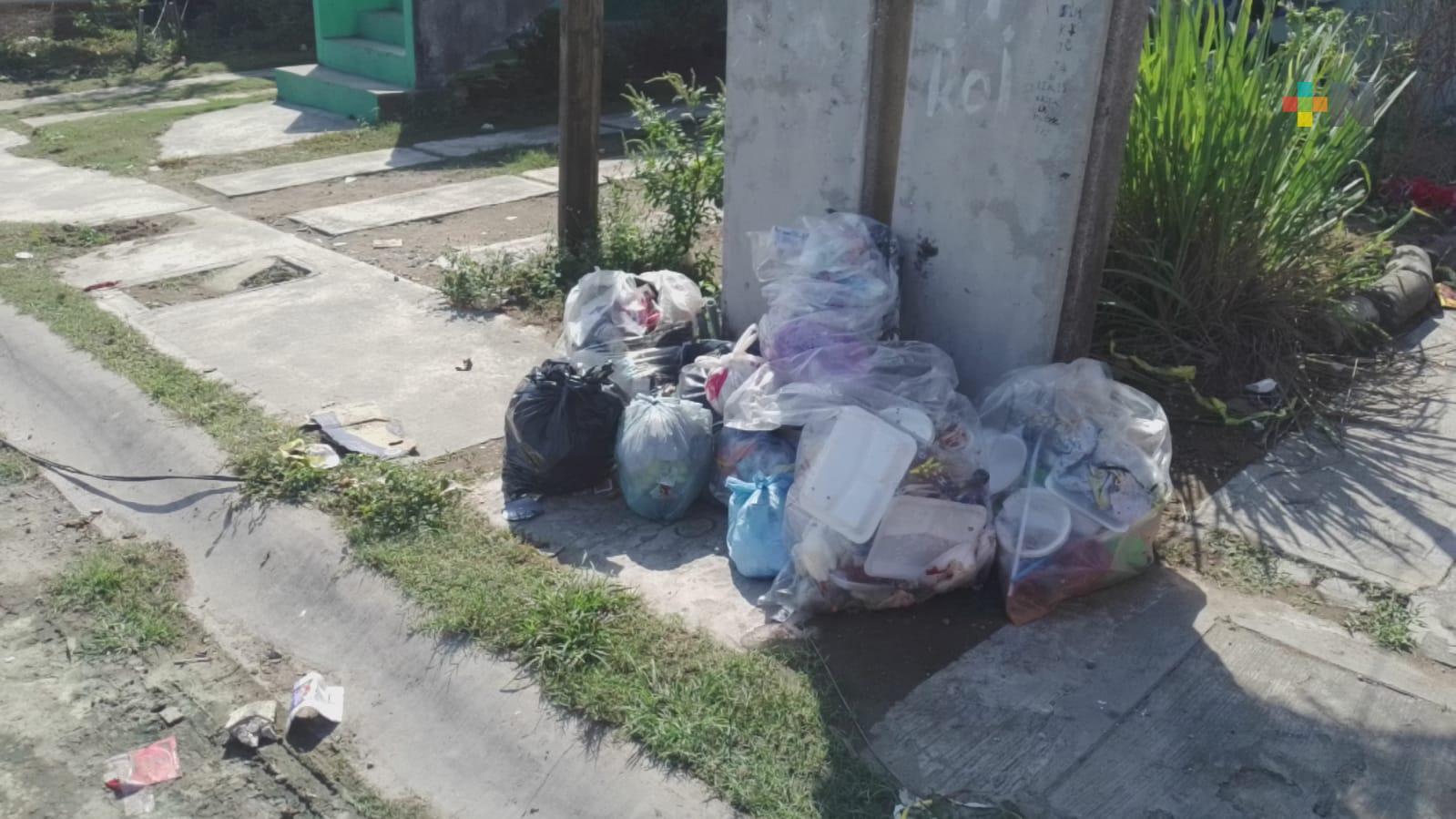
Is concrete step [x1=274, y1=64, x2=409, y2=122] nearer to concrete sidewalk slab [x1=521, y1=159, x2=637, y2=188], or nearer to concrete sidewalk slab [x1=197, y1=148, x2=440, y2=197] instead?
concrete sidewalk slab [x1=197, y1=148, x2=440, y2=197]

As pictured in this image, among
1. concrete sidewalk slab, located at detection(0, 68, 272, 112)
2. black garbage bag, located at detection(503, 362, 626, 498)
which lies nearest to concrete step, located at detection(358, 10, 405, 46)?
concrete sidewalk slab, located at detection(0, 68, 272, 112)

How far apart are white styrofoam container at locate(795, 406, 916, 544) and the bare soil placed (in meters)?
1.29

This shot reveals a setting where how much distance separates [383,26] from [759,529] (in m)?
9.69

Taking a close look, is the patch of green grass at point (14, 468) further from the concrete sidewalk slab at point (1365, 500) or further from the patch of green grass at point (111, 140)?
the patch of green grass at point (111, 140)

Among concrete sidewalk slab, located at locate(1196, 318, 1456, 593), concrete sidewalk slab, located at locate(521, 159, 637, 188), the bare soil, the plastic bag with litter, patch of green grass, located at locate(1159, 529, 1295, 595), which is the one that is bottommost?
the bare soil

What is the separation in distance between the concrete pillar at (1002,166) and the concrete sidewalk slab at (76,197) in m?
5.46

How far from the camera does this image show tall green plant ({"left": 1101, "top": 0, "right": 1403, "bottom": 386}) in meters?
4.35

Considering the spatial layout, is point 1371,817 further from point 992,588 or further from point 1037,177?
point 1037,177

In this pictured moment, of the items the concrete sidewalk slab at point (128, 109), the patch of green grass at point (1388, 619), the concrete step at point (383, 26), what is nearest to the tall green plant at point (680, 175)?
the patch of green grass at point (1388, 619)

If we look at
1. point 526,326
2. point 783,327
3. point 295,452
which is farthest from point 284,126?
point 783,327

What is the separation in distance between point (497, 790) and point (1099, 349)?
2.90 metres

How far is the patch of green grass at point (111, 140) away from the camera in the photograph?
8875mm

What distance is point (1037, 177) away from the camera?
3.66 m

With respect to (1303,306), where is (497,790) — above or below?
below
